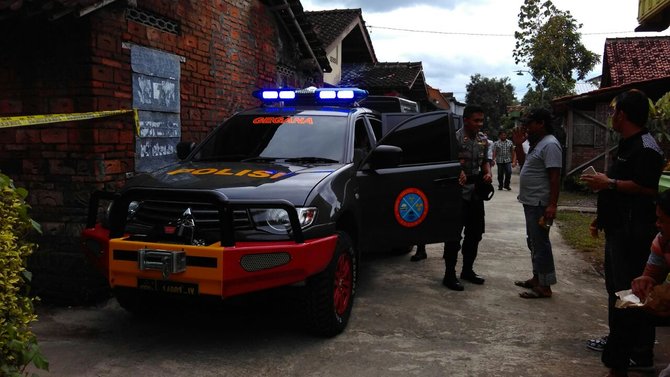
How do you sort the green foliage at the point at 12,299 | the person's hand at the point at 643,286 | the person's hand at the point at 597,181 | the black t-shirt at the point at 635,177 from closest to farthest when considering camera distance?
the green foliage at the point at 12,299 → the person's hand at the point at 643,286 → the black t-shirt at the point at 635,177 → the person's hand at the point at 597,181

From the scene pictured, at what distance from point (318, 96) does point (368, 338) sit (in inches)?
106

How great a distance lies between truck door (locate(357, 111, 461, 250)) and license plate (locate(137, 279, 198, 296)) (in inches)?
67.8

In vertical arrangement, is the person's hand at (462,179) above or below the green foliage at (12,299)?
above

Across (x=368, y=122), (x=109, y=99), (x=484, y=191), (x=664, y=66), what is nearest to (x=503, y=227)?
(x=484, y=191)

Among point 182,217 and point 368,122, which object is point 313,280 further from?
point 368,122

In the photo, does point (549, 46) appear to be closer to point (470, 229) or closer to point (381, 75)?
point (381, 75)

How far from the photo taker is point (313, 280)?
3746mm

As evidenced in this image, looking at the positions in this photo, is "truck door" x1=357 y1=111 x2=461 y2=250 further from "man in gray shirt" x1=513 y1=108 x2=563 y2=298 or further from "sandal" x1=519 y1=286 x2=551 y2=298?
"sandal" x1=519 y1=286 x2=551 y2=298

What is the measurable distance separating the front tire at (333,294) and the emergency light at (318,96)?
1.90m

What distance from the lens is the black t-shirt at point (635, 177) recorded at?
11.2 ft

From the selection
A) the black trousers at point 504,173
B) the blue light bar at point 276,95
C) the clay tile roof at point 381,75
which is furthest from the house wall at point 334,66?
the blue light bar at point 276,95

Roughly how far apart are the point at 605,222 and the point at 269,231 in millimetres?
2280

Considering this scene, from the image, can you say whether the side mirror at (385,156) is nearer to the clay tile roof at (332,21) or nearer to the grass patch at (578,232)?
the grass patch at (578,232)

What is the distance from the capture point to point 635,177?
135 inches
